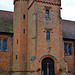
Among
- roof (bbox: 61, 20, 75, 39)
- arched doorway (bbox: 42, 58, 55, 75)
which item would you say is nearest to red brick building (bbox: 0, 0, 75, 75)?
arched doorway (bbox: 42, 58, 55, 75)

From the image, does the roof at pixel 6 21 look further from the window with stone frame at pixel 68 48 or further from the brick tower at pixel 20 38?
the window with stone frame at pixel 68 48

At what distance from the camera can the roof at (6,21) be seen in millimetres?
29344

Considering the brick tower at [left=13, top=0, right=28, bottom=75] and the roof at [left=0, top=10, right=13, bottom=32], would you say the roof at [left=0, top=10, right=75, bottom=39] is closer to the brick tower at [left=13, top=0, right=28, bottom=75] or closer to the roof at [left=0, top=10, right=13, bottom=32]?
the roof at [left=0, top=10, right=13, bottom=32]

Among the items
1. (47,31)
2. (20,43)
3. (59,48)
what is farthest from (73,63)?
(20,43)

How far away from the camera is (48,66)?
1031 inches

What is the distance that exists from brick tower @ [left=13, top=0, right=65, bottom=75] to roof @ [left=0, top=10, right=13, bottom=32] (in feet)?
5.56

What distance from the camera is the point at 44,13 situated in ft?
89.0

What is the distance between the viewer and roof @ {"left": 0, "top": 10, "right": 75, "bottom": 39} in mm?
29575

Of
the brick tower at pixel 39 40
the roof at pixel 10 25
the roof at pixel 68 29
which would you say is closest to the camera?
the brick tower at pixel 39 40

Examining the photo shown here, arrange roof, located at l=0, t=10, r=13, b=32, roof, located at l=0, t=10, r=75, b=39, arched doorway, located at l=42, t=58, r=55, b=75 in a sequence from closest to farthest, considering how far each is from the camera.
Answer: arched doorway, located at l=42, t=58, r=55, b=75
roof, located at l=0, t=10, r=13, b=32
roof, located at l=0, t=10, r=75, b=39

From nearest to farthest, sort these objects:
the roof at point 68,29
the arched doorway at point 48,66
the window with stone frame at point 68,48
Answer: the arched doorway at point 48,66, the window with stone frame at point 68,48, the roof at point 68,29

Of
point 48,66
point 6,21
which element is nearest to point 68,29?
point 48,66

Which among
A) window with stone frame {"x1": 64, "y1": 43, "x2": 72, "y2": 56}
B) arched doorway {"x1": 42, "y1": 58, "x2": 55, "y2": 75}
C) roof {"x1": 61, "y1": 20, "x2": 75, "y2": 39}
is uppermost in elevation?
roof {"x1": 61, "y1": 20, "x2": 75, "y2": 39}

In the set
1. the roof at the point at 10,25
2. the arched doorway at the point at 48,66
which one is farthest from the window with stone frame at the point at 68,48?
the arched doorway at the point at 48,66
